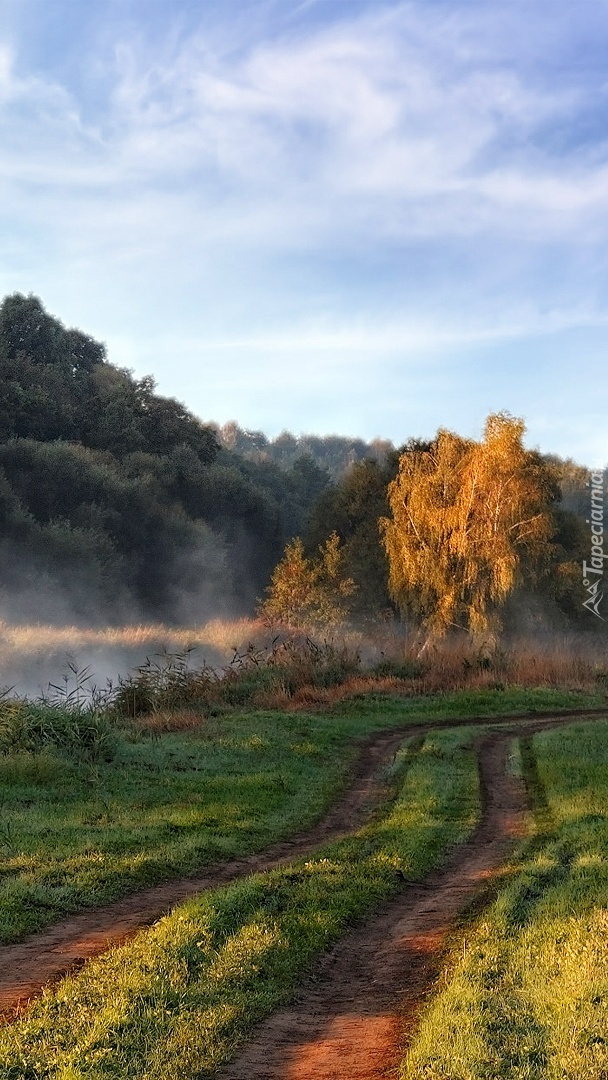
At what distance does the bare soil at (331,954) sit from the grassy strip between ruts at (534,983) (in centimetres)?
33

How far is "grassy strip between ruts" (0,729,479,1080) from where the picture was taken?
16.0ft

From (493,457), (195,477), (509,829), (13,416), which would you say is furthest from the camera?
(195,477)

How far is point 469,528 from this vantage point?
33906mm

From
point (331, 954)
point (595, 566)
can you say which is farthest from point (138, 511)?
point (331, 954)

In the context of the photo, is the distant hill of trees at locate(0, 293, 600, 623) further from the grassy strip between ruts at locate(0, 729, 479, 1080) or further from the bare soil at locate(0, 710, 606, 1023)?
the grassy strip between ruts at locate(0, 729, 479, 1080)

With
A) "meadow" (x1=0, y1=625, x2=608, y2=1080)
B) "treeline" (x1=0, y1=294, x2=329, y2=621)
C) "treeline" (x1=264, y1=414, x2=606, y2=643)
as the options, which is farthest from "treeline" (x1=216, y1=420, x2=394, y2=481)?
"meadow" (x1=0, y1=625, x2=608, y2=1080)

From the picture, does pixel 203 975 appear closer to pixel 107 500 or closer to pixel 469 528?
pixel 469 528

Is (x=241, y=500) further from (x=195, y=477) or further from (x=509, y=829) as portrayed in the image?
(x=509, y=829)

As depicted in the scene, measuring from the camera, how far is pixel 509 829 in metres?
11.1

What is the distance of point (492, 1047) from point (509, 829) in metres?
6.44

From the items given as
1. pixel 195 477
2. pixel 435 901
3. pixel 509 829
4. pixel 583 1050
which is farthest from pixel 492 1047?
pixel 195 477

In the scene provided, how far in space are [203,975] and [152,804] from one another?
594cm

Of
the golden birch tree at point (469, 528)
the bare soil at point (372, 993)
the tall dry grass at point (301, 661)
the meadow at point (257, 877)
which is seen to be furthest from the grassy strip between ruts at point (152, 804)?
the golden birch tree at point (469, 528)

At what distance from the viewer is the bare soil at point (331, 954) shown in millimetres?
5352
